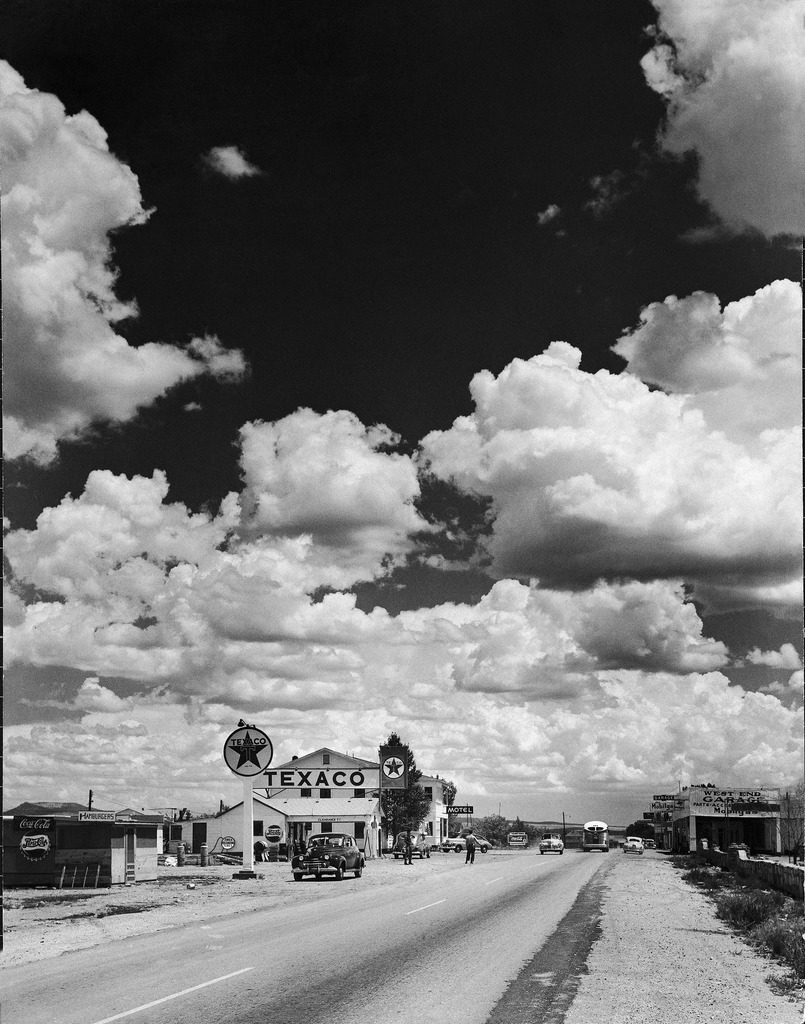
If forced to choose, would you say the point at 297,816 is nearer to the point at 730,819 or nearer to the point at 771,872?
the point at 730,819

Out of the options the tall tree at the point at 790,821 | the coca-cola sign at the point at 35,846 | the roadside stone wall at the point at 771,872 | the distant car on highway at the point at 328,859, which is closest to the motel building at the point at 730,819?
the tall tree at the point at 790,821

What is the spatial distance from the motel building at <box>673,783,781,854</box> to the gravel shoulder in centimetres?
7435

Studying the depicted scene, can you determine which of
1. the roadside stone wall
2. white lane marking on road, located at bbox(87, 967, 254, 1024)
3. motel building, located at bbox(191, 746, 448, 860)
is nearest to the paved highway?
white lane marking on road, located at bbox(87, 967, 254, 1024)

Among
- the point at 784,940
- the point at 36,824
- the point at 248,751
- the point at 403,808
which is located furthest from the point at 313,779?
the point at 784,940

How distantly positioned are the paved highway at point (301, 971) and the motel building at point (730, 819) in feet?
253

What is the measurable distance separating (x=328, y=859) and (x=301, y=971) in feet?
102

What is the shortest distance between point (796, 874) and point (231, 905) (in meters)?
17.0

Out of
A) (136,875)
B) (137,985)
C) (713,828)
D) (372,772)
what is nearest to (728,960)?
(137,985)

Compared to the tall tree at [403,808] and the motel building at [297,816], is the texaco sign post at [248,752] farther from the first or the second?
the tall tree at [403,808]

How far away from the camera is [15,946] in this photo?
20.9 metres

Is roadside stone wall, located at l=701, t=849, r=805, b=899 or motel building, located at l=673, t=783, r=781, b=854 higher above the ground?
roadside stone wall, located at l=701, t=849, r=805, b=899

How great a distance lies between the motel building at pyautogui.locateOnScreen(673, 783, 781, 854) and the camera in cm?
9594

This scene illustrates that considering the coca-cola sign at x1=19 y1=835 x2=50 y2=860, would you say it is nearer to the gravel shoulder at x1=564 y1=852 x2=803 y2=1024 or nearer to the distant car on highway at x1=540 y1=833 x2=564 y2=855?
the gravel shoulder at x1=564 y1=852 x2=803 y2=1024

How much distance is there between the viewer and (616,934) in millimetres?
21484
